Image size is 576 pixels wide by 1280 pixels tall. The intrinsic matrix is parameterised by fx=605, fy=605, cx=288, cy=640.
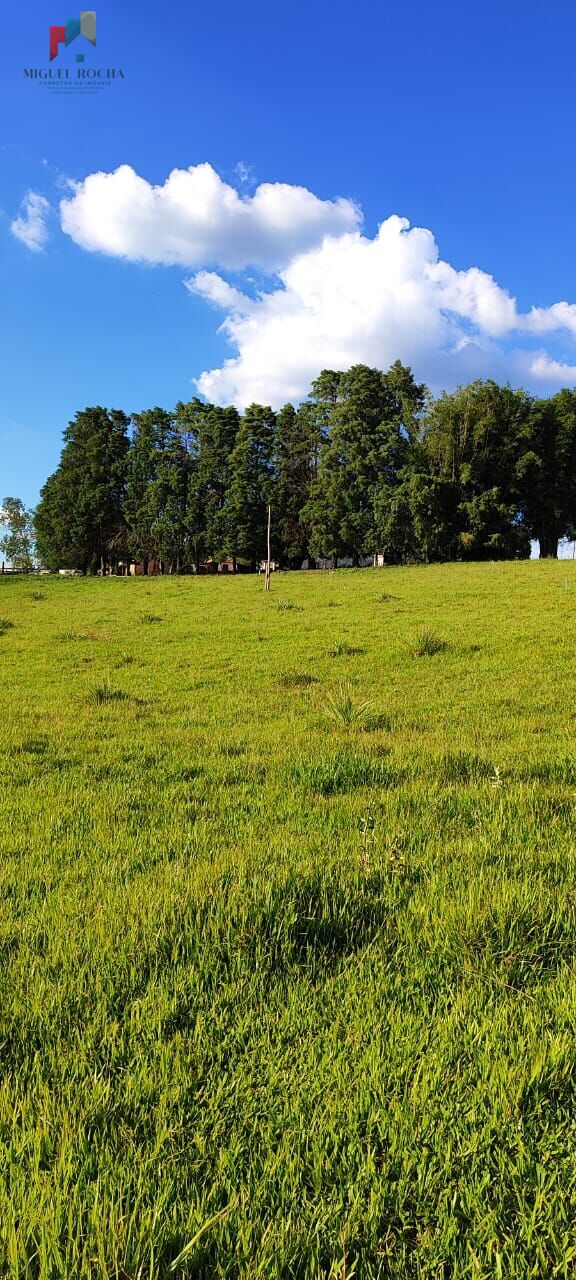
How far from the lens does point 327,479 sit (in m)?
66.1

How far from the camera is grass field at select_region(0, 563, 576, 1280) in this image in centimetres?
173

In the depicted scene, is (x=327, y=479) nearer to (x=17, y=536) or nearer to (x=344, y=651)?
(x=344, y=651)

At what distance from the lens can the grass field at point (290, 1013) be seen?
1727 mm

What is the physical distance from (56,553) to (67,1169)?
86.0 meters

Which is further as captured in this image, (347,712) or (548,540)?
(548,540)

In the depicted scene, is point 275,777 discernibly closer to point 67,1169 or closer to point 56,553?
point 67,1169

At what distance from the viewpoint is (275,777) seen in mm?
6082

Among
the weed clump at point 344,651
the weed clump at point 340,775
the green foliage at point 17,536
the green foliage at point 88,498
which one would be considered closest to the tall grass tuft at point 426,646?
the weed clump at point 344,651

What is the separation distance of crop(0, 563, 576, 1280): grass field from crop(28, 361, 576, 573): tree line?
55527 mm

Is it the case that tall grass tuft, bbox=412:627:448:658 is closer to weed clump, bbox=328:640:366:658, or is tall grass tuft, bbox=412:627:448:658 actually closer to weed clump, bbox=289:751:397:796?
weed clump, bbox=328:640:366:658

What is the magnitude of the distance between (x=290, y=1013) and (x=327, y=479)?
6644cm

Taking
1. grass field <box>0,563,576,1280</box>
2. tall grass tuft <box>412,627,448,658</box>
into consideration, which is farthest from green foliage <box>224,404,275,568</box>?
grass field <box>0,563,576,1280</box>

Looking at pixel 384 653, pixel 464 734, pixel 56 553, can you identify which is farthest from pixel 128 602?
pixel 56 553

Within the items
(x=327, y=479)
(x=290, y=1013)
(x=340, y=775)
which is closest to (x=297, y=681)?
(x=340, y=775)
